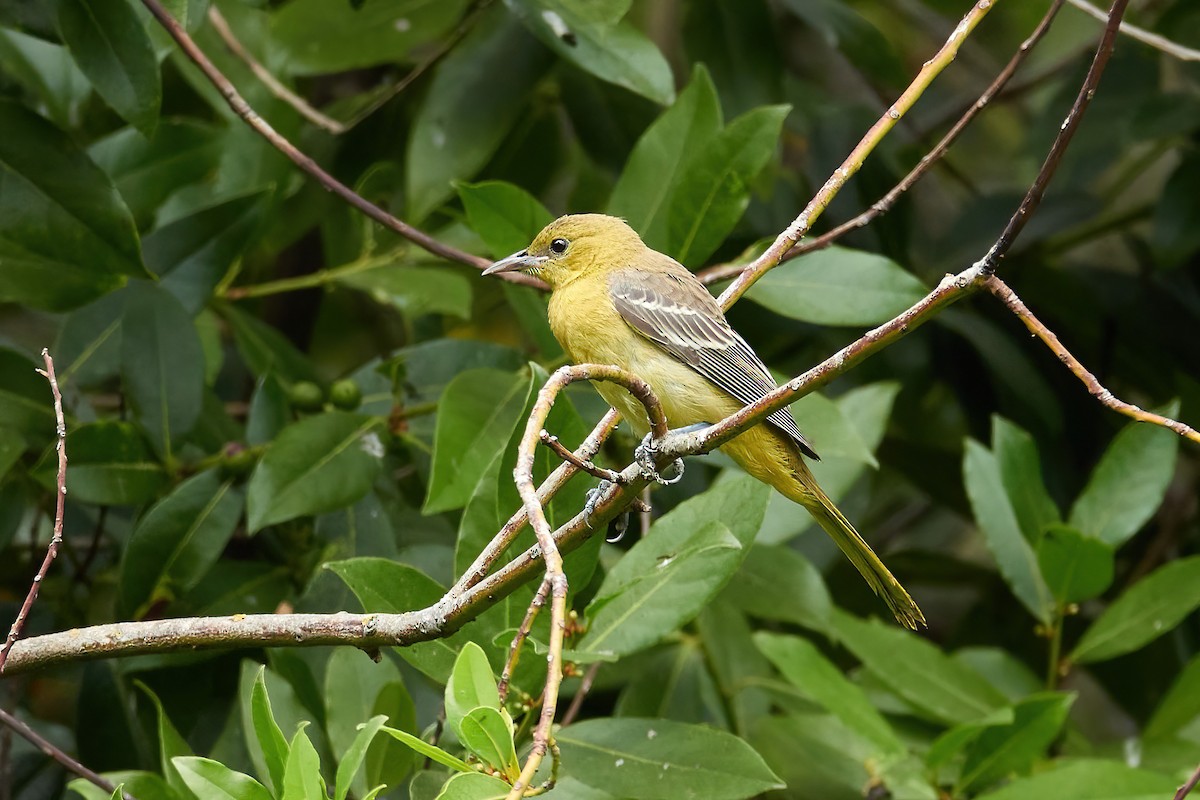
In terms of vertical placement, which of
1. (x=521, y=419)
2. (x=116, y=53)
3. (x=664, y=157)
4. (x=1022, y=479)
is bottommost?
(x=1022, y=479)

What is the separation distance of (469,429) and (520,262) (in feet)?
2.08

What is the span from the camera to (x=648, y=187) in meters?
4.11

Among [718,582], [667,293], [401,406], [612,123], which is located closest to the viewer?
[718,582]

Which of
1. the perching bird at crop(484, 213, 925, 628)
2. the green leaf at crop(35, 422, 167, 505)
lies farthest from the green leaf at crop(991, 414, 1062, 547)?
the green leaf at crop(35, 422, 167, 505)

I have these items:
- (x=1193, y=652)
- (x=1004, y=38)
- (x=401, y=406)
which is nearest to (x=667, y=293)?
(x=401, y=406)

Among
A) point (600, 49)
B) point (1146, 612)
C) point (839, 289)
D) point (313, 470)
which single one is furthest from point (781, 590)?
point (600, 49)

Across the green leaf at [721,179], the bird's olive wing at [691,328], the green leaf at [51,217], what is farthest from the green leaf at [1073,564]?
the green leaf at [51,217]

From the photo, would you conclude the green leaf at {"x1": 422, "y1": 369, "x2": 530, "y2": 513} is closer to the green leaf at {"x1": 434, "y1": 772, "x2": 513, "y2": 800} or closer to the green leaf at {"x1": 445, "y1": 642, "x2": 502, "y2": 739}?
the green leaf at {"x1": 445, "y1": 642, "x2": 502, "y2": 739}

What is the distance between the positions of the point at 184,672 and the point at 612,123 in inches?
103

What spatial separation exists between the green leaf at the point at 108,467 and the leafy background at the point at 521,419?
1 cm

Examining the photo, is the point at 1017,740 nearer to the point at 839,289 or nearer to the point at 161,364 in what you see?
the point at 839,289

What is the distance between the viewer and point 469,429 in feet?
11.7

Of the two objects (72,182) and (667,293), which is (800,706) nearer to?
(667,293)

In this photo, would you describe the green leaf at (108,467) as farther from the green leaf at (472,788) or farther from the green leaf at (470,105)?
the green leaf at (472,788)
